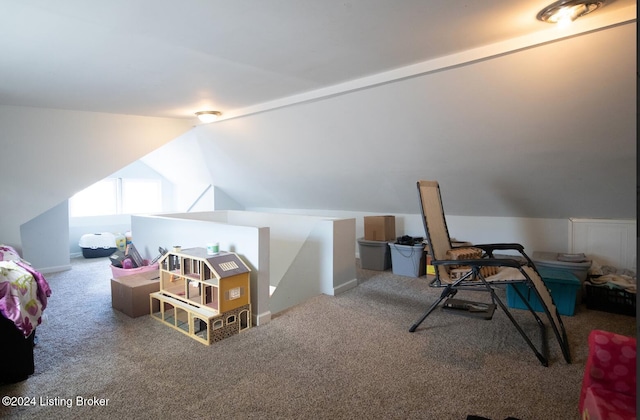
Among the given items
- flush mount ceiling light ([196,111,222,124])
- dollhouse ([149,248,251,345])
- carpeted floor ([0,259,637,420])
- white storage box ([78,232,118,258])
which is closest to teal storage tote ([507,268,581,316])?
carpeted floor ([0,259,637,420])

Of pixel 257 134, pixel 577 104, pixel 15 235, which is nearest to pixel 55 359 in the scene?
pixel 15 235

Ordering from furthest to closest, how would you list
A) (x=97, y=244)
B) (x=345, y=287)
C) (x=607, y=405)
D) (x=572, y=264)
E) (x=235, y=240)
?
(x=97, y=244), (x=345, y=287), (x=572, y=264), (x=235, y=240), (x=607, y=405)

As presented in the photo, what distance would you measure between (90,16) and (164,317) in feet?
7.74

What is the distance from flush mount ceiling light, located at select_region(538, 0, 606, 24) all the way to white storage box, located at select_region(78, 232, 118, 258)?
21.3ft

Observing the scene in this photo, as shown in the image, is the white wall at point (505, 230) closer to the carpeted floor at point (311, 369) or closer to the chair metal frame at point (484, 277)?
the carpeted floor at point (311, 369)

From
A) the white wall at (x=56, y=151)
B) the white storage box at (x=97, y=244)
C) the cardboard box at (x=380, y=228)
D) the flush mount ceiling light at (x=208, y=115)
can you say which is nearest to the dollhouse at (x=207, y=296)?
the flush mount ceiling light at (x=208, y=115)

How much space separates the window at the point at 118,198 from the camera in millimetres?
6414

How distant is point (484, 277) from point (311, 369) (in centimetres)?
144

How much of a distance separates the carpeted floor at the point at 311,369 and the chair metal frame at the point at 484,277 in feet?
0.42

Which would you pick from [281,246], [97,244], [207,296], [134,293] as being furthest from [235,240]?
[97,244]

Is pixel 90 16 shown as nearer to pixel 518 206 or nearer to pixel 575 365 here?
pixel 575 365

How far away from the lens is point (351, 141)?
4.10m

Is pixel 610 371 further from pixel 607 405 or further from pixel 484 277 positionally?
pixel 484 277

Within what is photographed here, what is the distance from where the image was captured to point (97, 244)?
5875mm
